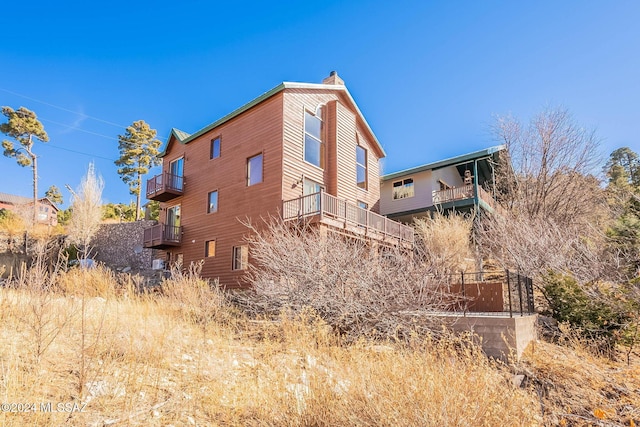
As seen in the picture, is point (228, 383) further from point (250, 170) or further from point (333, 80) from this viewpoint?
point (333, 80)

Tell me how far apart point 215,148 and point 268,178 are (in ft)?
16.0

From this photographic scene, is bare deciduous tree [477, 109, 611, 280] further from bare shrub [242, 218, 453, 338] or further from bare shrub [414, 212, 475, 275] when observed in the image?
bare shrub [242, 218, 453, 338]

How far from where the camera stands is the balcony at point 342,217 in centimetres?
1340

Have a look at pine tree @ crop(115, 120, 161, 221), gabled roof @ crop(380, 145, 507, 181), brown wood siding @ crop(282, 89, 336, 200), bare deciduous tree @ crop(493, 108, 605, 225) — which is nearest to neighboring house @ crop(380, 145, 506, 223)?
gabled roof @ crop(380, 145, 507, 181)

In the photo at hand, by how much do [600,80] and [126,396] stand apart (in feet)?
52.3

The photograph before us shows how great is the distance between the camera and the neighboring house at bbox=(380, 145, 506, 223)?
19.5 meters

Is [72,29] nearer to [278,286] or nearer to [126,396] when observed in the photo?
[278,286]

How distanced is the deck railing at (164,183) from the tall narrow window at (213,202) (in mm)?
2423

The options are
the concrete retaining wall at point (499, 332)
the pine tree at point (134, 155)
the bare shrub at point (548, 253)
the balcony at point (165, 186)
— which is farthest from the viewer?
the pine tree at point (134, 155)

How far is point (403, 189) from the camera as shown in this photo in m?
23.2

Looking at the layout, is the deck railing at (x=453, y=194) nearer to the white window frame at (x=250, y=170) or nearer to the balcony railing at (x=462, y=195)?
the balcony railing at (x=462, y=195)

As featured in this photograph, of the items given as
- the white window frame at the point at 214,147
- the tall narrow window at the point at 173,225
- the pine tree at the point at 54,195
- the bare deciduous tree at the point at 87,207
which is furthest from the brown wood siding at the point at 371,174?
the pine tree at the point at 54,195

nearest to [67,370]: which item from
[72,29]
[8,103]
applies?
[72,29]

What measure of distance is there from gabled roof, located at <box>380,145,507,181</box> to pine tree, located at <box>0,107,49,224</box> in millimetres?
28136
